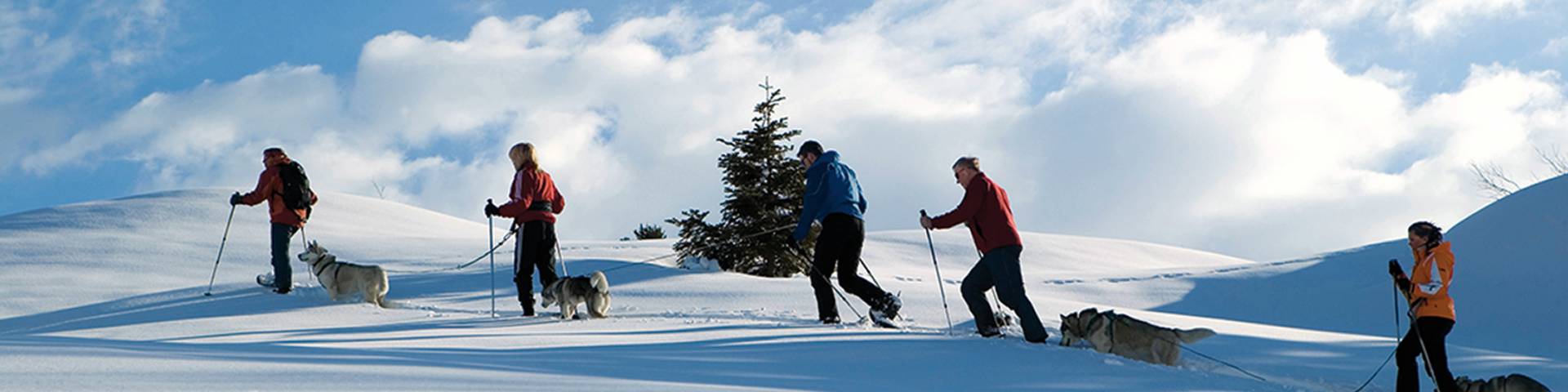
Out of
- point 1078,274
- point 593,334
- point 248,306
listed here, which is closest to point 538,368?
point 593,334

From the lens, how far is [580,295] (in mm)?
9180

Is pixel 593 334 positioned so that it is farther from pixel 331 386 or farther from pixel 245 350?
pixel 331 386

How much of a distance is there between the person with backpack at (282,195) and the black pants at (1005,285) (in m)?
6.12

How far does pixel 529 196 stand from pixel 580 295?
2.96 ft

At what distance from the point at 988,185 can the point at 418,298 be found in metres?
6.25

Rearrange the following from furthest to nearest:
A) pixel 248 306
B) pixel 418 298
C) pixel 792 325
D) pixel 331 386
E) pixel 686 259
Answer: pixel 686 259, pixel 418 298, pixel 248 306, pixel 792 325, pixel 331 386

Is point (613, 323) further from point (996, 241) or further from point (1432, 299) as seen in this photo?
point (1432, 299)

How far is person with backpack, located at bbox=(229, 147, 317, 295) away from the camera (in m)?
10.4

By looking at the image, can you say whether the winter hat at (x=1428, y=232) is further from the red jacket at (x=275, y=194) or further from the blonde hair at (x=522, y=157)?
the red jacket at (x=275, y=194)

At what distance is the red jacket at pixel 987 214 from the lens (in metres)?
7.72

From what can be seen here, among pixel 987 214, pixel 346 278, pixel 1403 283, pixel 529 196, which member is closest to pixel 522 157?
pixel 529 196

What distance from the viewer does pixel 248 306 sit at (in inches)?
394

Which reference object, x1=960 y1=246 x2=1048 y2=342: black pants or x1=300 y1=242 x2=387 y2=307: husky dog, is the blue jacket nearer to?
x1=960 y1=246 x2=1048 y2=342: black pants

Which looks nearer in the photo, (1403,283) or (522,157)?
(1403,283)
